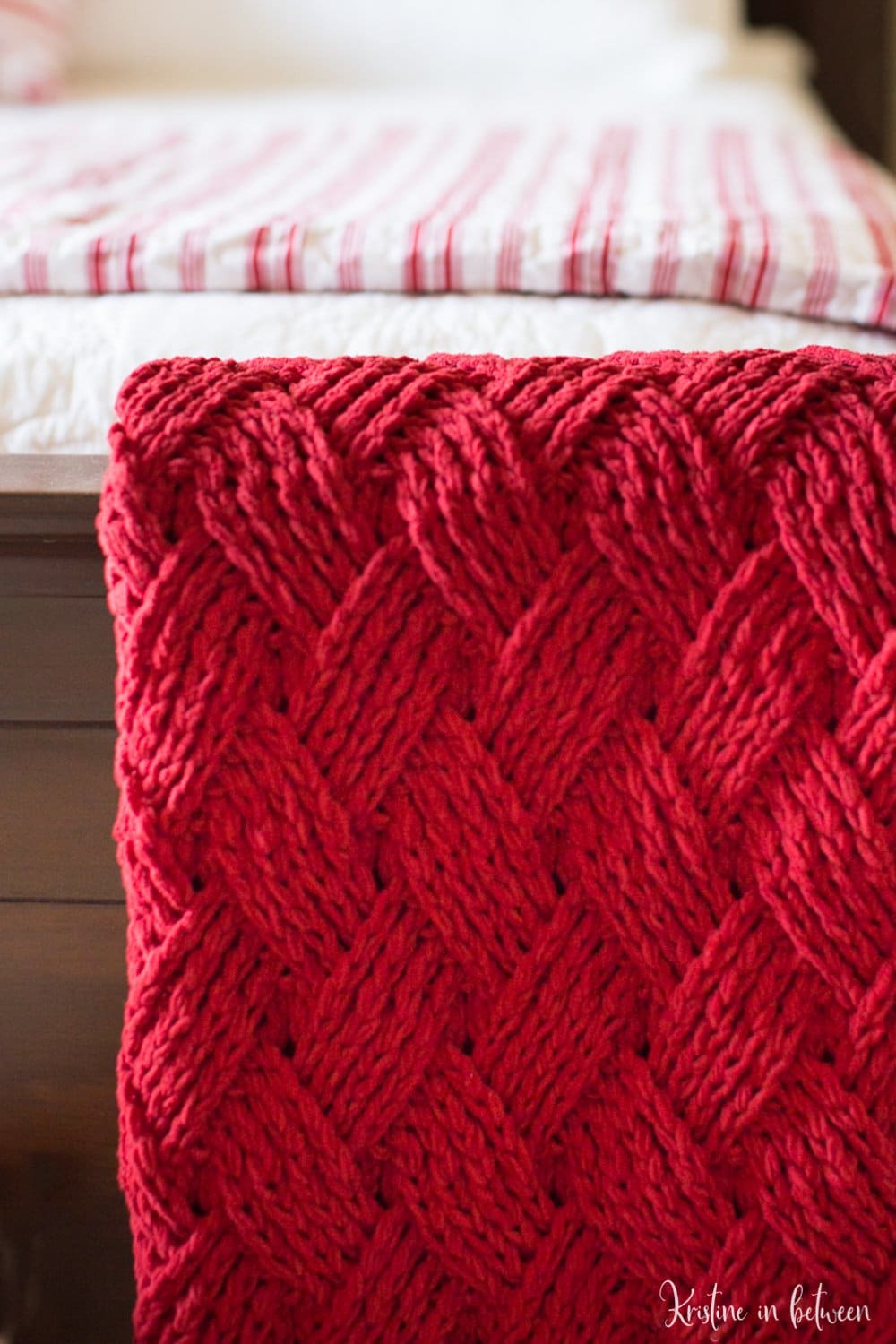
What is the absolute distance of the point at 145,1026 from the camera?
60cm

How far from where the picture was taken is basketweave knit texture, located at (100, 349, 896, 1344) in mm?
594

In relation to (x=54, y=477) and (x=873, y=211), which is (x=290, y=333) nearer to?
(x=54, y=477)

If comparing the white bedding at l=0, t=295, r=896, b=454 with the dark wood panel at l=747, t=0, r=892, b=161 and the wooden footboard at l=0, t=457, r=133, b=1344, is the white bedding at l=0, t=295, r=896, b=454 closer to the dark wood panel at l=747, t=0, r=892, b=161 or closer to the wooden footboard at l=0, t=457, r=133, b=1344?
the wooden footboard at l=0, t=457, r=133, b=1344

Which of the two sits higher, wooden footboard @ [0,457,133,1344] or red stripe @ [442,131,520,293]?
red stripe @ [442,131,520,293]

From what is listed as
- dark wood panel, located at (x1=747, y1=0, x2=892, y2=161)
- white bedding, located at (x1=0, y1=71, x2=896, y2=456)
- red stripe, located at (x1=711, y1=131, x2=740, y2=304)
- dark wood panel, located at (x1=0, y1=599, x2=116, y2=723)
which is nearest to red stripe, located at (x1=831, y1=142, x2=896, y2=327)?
white bedding, located at (x1=0, y1=71, x2=896, y2=456)

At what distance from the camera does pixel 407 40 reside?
1.89 m

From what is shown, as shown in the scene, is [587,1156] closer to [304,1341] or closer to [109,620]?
[304,1341]

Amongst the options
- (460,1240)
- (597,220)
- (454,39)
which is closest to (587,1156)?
(460,1240)

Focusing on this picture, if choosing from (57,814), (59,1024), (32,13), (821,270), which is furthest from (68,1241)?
(32,13)

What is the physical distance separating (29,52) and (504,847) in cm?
156

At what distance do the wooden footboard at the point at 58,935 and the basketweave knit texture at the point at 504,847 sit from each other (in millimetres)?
89

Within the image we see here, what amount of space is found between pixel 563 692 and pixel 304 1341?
36 cm

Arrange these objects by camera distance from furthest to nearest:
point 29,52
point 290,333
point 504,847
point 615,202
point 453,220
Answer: point 29,52
point 615,202
point 453,220
point 290,333
point 504,847

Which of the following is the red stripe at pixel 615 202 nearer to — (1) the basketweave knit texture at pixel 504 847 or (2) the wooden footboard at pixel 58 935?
(1) the basketweave knit texture at pixel 504 847
